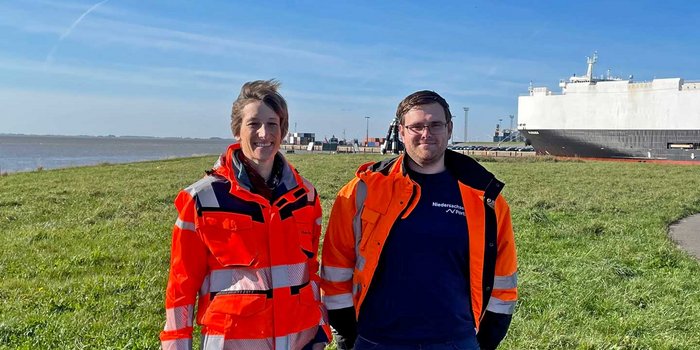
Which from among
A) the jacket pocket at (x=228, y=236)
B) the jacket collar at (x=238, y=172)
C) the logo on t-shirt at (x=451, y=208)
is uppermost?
the jacket collar at (x=238, y=172)

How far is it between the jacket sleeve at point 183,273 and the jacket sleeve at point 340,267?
69 centimetres

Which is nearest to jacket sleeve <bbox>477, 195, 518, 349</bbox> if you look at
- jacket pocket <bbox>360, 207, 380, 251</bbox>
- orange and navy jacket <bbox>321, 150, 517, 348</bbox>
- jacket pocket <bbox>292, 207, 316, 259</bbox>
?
orange and navy jacket <bbox>321, 150, 517, 348</bbox>

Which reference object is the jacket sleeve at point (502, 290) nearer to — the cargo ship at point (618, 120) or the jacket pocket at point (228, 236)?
the jacket pocket at point (228, 236)

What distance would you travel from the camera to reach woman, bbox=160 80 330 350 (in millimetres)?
2383

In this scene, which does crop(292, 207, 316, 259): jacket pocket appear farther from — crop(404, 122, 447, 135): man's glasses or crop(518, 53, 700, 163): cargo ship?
crop(518, 53, 700, 163): cargo ship

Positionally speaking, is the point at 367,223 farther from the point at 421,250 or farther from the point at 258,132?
the point at 258,132

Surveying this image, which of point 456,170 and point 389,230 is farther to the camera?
point 456,170

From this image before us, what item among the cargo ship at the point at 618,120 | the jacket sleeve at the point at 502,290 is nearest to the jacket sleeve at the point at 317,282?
the jacket sleeve at the point at 502,290

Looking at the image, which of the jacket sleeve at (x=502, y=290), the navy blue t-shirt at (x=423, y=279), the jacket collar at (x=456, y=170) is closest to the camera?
the navy blue t-shirt at (x=423, y=279)

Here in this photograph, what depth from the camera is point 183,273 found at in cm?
238

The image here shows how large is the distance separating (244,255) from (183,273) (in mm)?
273

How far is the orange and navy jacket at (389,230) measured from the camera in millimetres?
2686

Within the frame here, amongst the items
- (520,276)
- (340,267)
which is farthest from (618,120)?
(340,267)

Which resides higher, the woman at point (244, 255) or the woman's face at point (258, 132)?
the woman's face at point (258, 132)
